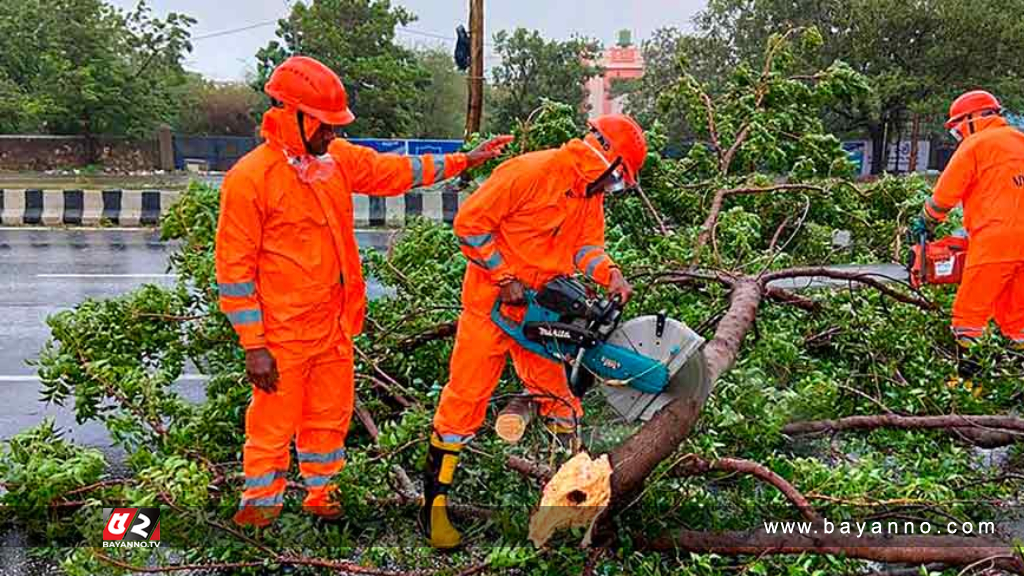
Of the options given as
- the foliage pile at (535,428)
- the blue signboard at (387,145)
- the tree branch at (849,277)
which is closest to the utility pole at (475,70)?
the blue signboard at (387,145)

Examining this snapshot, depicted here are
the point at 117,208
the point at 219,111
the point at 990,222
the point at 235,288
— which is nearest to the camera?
the point at 235,288

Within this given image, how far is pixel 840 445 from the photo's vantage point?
150 inches

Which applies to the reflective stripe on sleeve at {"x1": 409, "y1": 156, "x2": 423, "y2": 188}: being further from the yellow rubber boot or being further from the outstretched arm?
the yellow rubber boot

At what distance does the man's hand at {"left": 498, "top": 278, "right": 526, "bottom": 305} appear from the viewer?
10.1 feet

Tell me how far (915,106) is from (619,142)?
2269 cm

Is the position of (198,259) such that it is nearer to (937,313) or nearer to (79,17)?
(937,313)

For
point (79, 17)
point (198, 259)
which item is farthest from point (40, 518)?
point (79, 17)

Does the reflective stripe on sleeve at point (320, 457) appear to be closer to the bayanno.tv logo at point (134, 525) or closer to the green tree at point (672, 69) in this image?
the bayanno.tv logo at point (134, 525)

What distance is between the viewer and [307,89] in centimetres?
289

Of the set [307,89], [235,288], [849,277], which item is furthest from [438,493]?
[849,277]

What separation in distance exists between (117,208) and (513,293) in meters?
10.4

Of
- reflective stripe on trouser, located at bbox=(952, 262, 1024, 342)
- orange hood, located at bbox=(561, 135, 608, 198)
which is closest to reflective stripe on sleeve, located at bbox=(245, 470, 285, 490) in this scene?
orange hood, located at bbox=(561, 135, 608, 198)

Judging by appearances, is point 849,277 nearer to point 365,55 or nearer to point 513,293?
point 513,293

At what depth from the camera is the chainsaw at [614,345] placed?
2.97 m
